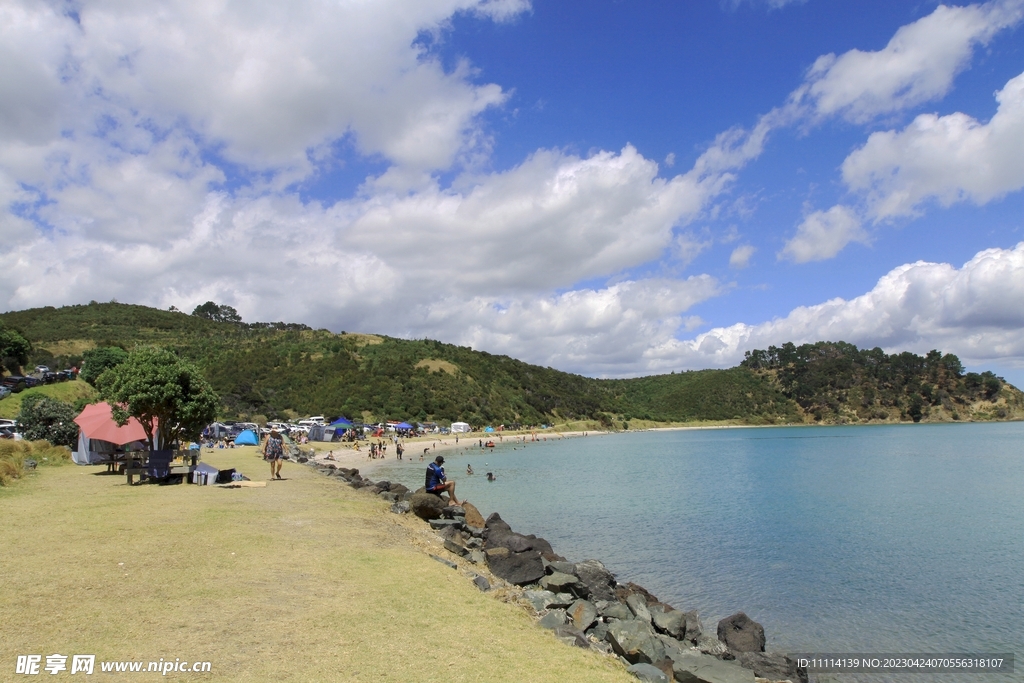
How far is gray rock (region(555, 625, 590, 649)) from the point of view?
8219mm

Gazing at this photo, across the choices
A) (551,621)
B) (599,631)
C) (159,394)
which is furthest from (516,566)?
(159,394)

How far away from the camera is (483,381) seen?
102 meters

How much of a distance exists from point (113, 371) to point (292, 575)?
51.3 feet

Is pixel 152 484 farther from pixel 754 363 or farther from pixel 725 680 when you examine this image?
pixel 754 363

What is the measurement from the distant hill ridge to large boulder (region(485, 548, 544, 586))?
39.8 meters

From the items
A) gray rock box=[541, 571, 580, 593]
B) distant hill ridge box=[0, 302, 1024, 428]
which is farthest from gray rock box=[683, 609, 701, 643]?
distant hill ridge box=[0, 302, 1024, 428]

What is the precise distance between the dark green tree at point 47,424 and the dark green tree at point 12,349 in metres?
40.6

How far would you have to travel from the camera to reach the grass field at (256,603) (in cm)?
623

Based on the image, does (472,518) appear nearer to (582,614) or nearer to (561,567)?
(561,567)

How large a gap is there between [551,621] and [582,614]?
144 centimetres

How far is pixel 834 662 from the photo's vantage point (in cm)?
1073

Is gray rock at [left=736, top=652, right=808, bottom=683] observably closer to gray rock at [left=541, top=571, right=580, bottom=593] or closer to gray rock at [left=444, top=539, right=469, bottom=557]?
gray rock at [left=541, top=571, right=580, bottom=593]

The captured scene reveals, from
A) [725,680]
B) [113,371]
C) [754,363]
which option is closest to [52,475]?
[113,371]

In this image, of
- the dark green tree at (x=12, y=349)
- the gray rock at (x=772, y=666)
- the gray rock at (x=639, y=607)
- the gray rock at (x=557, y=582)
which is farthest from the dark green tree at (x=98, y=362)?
the gray rock at (x=772, y=666)
